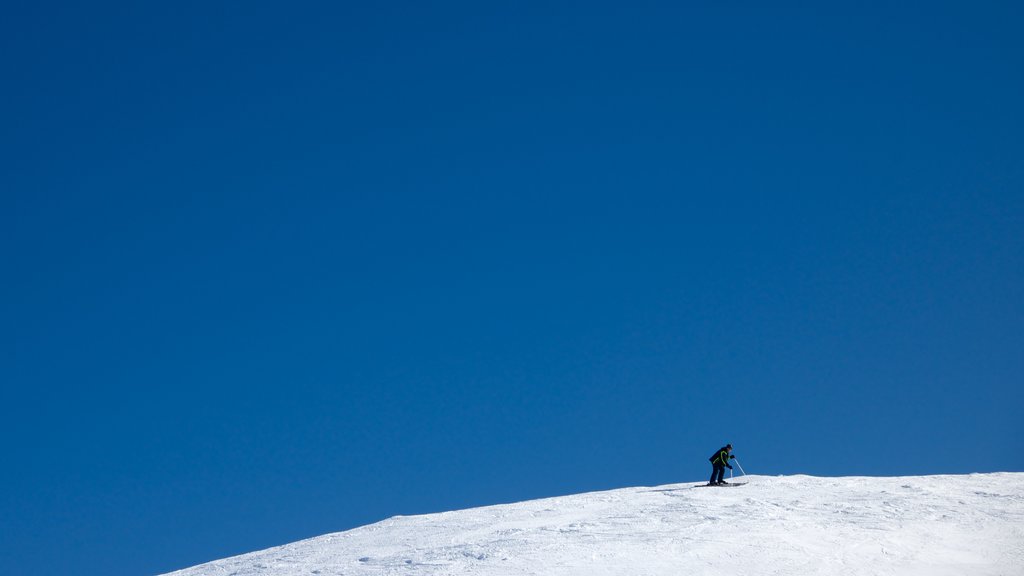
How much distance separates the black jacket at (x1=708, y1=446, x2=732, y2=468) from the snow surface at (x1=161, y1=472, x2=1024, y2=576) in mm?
987

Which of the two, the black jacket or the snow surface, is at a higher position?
the black jacket

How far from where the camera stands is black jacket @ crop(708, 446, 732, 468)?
3080 cm

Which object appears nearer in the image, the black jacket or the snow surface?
the snow surface

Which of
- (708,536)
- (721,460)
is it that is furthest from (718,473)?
(708,536)

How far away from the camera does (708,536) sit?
23.6 meters

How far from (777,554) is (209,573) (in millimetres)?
14691

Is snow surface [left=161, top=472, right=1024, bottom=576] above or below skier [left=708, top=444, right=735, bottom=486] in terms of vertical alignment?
below

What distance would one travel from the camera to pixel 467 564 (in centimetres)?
2280

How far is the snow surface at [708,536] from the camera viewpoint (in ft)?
70.9

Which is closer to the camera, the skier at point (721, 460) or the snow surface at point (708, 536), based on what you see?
the snow surface at point (708, 536)

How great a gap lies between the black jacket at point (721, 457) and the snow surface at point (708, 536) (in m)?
0.99

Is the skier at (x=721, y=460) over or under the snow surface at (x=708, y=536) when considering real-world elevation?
over

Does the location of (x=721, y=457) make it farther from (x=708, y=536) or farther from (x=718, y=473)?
Answer: (x=708, y=536)

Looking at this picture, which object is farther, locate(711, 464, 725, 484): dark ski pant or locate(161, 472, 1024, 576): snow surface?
locate(711, 464, 725, 484): dark ski pant
